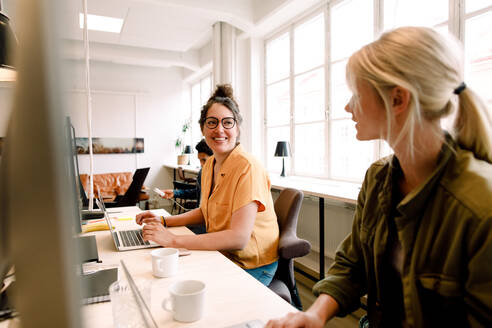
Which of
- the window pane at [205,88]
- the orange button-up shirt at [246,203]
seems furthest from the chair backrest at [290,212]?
the window pane at [205,88]

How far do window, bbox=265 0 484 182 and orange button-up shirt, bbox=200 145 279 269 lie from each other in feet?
5.96

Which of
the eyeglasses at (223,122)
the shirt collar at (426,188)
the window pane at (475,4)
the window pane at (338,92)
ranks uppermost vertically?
the window pane at (475,4)

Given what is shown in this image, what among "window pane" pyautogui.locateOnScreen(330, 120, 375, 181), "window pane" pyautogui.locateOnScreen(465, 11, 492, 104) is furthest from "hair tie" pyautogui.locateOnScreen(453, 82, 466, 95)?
"window pane" pyautogui.locateOnScreen(330, 120, 375, 181)


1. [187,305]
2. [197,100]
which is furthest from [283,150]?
[197,100]

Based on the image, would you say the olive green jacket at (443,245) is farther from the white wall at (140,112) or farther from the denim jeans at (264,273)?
the white wall at (140,112)

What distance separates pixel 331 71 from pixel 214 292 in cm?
326

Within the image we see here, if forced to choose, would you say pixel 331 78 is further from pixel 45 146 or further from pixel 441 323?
pixel 45 146

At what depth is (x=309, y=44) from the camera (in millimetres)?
4145

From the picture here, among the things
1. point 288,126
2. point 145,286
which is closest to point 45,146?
point 145,286

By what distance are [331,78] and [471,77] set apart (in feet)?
4.93

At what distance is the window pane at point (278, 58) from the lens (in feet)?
15.1

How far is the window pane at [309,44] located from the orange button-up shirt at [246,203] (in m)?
2.74

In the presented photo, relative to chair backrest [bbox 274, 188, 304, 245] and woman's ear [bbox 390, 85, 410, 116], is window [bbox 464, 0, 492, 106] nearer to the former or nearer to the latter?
chair backrest [bbox 274, 188, 304, 245]

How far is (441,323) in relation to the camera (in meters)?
0.79
